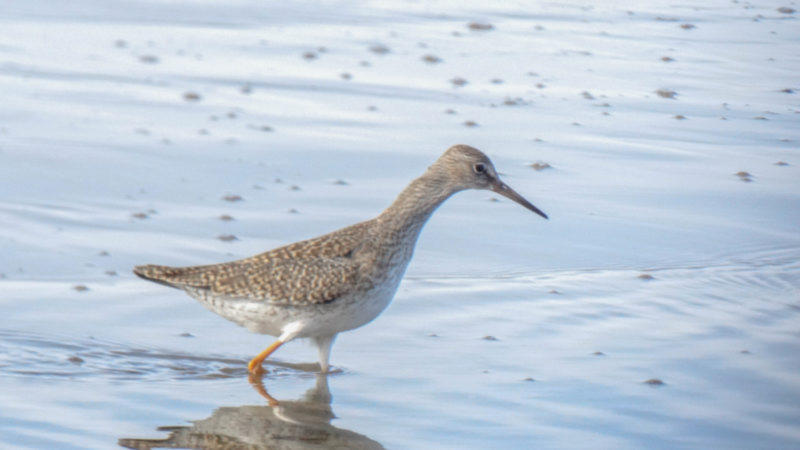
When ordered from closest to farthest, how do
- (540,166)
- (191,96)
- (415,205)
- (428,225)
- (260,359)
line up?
1. (260,359)
2. (415,205)
3. (428,225)
4. (540,166)
5. (191,96)

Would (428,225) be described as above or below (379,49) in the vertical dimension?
below

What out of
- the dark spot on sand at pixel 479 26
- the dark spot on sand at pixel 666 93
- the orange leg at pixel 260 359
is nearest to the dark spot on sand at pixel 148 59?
the dark spot on sand at pixel 479 26

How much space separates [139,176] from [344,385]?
11.5 ft

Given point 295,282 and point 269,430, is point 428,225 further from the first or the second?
point 269,430

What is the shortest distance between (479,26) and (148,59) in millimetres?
3677

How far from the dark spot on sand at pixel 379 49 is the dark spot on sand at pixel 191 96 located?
7.03 feet

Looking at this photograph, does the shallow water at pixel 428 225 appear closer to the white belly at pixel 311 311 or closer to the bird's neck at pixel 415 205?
the white belly at pixel 311 311

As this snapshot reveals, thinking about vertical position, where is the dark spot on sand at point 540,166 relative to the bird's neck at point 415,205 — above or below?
above

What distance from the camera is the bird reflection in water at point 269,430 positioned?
5824 mm

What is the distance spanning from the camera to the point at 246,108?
36.3 ft

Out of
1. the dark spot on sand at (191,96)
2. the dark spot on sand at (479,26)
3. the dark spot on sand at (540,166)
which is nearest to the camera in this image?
A: the dark spot on sand at (540,166)

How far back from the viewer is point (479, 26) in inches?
552

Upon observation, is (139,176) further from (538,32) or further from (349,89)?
(538,32)

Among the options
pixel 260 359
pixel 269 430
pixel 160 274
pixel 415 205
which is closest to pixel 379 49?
pixel 415 205
